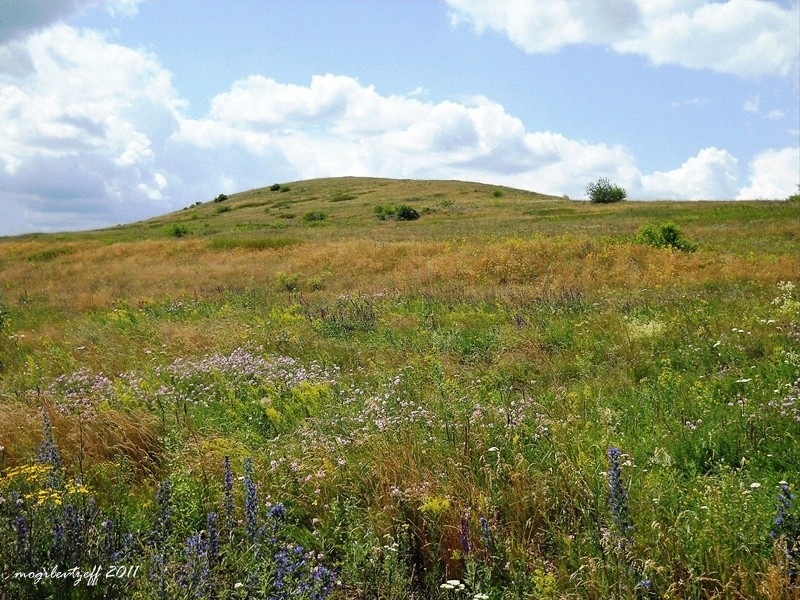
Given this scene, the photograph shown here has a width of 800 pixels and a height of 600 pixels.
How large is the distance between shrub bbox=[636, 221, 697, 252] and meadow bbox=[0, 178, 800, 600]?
245 inches

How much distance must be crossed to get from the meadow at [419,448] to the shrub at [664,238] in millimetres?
6214

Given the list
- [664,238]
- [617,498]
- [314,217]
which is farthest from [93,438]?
[314,217]

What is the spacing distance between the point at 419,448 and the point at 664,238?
62.3 ft

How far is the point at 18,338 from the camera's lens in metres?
12.2

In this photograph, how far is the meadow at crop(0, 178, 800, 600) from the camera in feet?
10.9

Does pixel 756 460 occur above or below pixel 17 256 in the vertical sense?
below

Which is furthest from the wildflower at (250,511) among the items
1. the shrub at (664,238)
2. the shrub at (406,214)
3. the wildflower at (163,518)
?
the shrub at (406,214)

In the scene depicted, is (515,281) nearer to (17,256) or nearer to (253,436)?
(253,436)

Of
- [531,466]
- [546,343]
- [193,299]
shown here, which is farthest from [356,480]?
[193,299]

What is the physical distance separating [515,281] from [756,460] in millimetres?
12069

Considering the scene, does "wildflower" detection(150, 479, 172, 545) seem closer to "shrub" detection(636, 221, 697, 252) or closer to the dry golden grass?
the dry golden grass

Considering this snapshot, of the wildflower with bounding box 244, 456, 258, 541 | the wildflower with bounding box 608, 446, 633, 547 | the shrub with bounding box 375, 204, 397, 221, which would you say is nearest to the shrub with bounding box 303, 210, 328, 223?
the shrub with bounding box 375, 204, 397, 221

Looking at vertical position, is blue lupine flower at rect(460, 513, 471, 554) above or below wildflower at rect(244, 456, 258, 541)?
below


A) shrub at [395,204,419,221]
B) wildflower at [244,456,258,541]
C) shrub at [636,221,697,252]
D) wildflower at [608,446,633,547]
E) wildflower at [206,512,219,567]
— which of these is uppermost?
shrub at [395,204,419,221]
